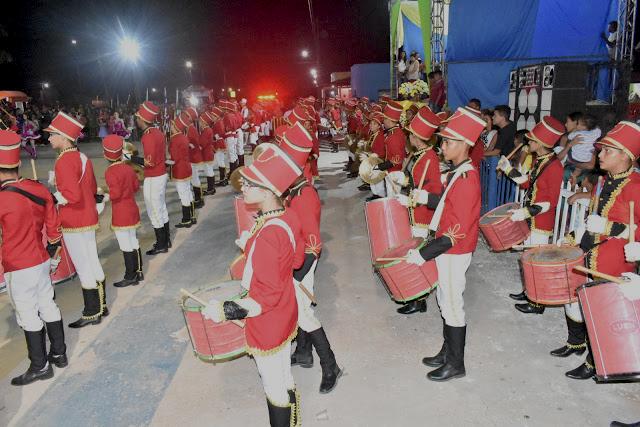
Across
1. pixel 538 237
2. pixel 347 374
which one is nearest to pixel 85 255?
pixel 347 374

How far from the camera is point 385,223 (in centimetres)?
491

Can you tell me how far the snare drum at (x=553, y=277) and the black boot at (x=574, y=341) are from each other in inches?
18.4

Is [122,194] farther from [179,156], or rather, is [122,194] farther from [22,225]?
[179,156]

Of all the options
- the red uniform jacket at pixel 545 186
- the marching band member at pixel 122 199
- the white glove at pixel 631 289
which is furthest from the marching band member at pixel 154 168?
the white glove at pixel 631 289

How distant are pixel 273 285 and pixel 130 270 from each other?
429 cm

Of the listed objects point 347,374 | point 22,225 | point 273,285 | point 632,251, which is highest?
point 22,225

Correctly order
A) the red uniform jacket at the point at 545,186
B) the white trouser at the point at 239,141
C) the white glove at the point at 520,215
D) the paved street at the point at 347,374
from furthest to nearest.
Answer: the white trouser at the point at 239,141 → the red uniform jacket at the point at 545,186 → the white glove at the point at 520,215 → the paved street at the point at 347,374

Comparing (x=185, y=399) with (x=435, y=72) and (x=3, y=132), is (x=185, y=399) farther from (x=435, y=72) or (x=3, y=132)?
(x=435, y=72)

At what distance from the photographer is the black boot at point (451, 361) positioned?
367 centimetres

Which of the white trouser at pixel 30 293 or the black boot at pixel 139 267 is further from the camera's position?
the black boot at pixel 139 267

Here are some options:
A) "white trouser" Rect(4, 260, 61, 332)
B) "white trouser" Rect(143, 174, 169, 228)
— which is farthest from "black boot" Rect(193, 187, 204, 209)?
"white trouser" Rect(4, 260, 61, 332)

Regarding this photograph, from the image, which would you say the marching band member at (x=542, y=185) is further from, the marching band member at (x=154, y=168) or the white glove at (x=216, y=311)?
the marching band member at (x=154, y=168)

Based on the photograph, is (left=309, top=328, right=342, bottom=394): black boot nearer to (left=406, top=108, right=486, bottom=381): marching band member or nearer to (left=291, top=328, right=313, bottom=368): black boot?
(left=291, top=328, right=313, bottom=368): black boot

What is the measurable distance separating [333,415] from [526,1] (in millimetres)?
11005
